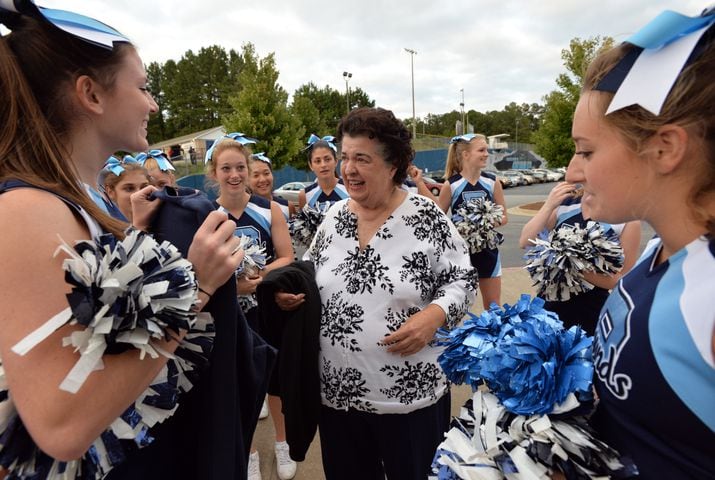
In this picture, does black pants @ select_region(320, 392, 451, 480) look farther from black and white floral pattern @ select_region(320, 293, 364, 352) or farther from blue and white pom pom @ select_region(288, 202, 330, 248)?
blue and white pom pom @ select_region(288, 202, 330, 248)

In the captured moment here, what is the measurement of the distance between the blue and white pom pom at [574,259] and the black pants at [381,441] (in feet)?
4.10

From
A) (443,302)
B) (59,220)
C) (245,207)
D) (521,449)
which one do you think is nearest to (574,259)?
(443,302)

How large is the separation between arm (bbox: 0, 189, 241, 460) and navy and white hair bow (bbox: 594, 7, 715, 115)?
4.29 feet

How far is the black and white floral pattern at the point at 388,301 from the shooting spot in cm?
194

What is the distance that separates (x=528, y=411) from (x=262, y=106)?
19080 millimetres

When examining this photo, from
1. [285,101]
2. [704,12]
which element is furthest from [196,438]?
[285,101]

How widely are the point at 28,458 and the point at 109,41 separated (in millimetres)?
1050

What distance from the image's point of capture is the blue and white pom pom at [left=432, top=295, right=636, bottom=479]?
3.47ft

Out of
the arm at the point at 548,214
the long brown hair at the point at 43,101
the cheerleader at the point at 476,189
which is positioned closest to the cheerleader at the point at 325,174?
the cheerleader at the point at 476,189

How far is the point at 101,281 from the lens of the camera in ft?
2.99

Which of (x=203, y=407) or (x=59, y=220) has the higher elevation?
(x=59, y=220)

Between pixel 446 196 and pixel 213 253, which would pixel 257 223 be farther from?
pixel 446 196

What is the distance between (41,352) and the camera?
0.84m

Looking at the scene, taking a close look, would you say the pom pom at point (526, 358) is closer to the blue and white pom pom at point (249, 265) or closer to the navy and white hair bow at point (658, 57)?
the navy and white hair bow at point (658, 57)
